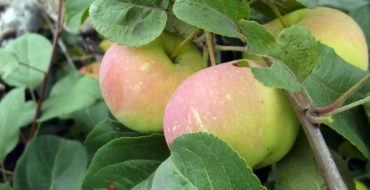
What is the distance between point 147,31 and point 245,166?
8.5 inches

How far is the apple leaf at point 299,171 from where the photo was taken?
693mm

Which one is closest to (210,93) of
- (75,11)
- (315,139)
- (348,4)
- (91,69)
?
(315,139)

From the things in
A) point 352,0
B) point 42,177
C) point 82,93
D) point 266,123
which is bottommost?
point 42,177

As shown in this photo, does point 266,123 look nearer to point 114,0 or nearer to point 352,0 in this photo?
point 114,0

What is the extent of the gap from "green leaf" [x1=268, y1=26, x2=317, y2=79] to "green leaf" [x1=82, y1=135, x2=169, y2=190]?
22 cm

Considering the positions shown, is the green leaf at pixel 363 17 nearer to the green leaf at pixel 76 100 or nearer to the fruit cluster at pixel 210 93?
the fruit cluster at pixel 210 93

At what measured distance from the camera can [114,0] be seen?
27.8 inches

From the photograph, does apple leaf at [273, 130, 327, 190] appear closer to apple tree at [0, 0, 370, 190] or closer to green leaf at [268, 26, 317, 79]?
apple tree at [0, 0, 370, 190]

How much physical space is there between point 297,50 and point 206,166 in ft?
0.49

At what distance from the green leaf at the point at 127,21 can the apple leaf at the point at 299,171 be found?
22 cm

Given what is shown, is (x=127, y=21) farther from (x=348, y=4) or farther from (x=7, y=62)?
(x=348, y=4)

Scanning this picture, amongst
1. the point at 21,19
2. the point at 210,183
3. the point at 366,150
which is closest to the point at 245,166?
the point at 210,183

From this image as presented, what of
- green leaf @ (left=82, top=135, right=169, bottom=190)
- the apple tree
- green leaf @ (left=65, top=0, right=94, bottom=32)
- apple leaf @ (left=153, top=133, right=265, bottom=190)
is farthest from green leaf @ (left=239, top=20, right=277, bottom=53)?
green leaf @ (left=65, top=0, right=94, bottom=32)

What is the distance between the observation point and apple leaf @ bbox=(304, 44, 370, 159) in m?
0.69
